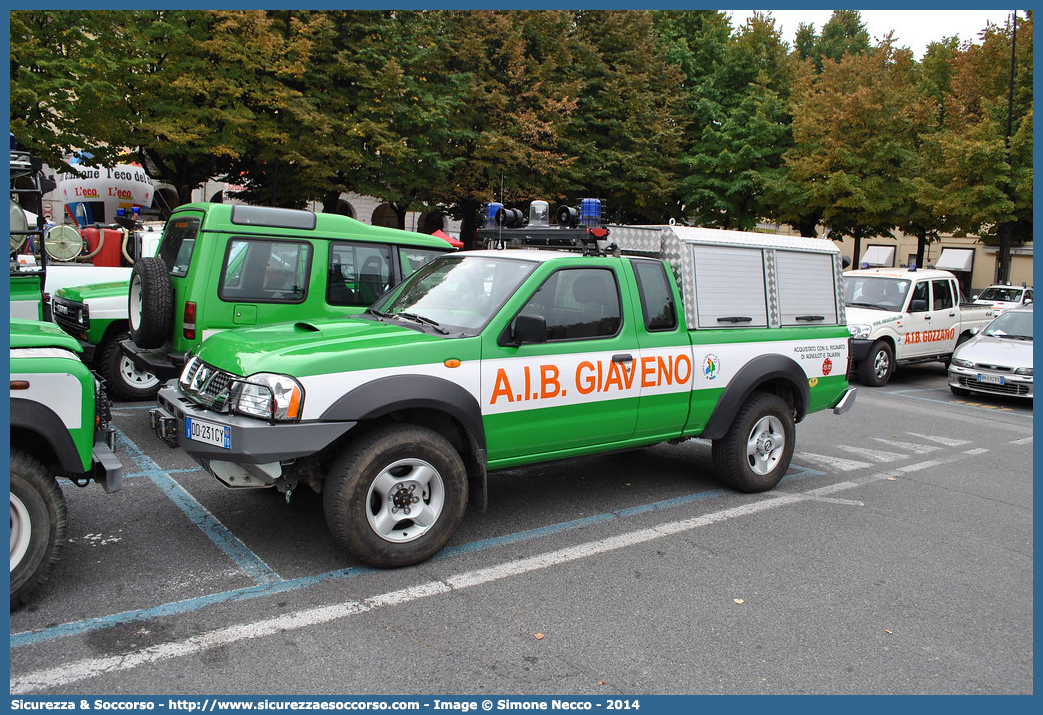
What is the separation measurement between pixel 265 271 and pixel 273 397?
379cm

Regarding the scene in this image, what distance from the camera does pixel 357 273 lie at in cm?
838

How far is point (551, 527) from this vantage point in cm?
557

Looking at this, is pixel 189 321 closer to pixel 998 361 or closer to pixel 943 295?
pixel 998 361

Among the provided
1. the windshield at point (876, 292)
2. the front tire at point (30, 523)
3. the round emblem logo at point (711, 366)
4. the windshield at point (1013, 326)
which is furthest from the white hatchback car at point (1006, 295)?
the front tire at point (30, 523)

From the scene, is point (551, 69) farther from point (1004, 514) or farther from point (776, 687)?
point (776, 687)

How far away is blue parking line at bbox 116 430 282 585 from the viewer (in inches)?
180

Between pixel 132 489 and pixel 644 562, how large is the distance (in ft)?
12.2

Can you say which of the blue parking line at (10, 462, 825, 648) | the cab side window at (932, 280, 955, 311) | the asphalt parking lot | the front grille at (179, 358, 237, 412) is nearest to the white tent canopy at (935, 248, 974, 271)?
the cab side window at (932, 280, 955, 311)

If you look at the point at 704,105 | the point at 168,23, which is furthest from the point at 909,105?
the point at 168,23

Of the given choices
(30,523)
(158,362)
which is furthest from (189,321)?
(30,523)

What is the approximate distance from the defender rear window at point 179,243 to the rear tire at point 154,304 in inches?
8.3

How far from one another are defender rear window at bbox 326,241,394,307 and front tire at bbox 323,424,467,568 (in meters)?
3.91

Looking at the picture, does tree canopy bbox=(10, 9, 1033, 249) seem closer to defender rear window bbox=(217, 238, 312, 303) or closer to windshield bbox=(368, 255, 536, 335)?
defender rear window bbox=(217, 238, 312, 303)

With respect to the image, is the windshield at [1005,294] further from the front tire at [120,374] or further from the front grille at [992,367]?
the front tire at [120,374]
